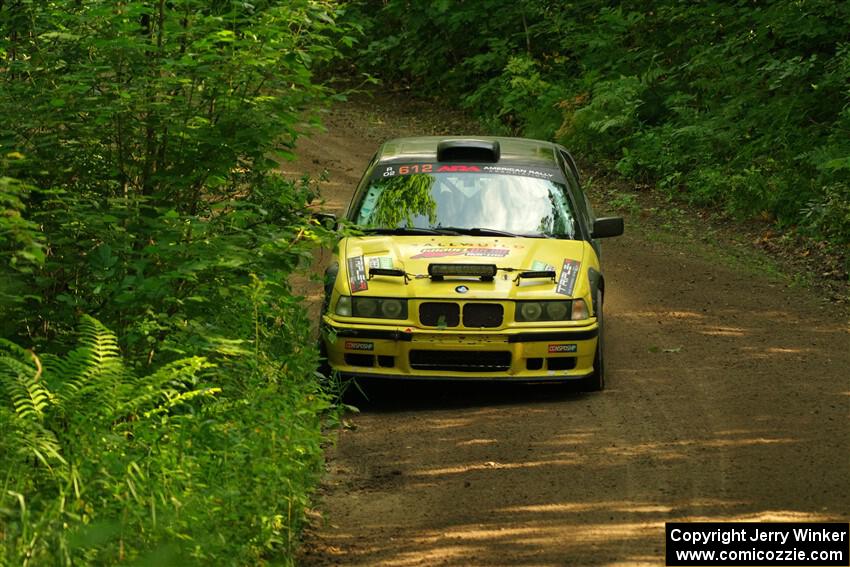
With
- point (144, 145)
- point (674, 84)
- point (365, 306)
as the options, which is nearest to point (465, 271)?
point (365, 306)

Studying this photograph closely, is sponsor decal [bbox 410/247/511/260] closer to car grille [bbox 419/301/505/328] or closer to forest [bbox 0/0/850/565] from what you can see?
car grille [bbox 419/301/505/328]

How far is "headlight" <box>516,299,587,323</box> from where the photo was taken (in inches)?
348

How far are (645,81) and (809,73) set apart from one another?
15.1 ft

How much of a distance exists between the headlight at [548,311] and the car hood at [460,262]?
6 cm

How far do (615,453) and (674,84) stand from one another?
14.3 metres

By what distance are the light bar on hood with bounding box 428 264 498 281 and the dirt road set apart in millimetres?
949

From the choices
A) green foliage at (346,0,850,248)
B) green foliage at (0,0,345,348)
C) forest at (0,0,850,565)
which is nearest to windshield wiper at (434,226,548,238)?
forest at (0,0,850,565)

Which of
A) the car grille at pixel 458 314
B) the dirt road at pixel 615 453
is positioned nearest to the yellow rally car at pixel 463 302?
the car grille at pixel 458 314

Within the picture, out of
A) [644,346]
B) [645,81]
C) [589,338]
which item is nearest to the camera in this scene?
[589,338]

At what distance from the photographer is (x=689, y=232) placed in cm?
1661

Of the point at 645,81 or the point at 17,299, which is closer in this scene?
the point at 17,299

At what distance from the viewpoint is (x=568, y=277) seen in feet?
29.7

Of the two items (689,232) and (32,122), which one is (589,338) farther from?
(689,232)

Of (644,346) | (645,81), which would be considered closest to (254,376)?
(644,346)
